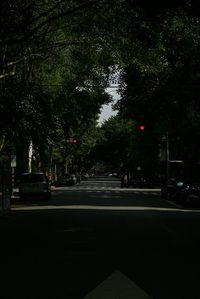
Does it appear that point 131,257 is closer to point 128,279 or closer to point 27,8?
point 128,279

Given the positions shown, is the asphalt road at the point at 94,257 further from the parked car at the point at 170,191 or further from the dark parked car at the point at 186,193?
the parked car at the point at 170,191

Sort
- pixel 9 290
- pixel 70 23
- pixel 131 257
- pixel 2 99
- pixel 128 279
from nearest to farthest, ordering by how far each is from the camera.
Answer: pixel 9 290 → pixel 128 279 → pixel 131 257 → pixel 70 23 → pixel 2 99

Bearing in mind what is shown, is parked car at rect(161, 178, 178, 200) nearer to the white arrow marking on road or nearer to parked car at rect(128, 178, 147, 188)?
the white arrow marking on road

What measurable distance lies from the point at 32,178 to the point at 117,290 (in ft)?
98.7

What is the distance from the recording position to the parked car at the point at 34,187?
37812 millimetres

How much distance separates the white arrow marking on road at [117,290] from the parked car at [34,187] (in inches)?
1118

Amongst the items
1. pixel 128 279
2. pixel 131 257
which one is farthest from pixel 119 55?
pixel 128 279

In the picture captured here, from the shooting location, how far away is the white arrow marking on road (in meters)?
8.23

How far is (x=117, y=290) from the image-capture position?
870 cm

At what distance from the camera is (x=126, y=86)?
4197cm

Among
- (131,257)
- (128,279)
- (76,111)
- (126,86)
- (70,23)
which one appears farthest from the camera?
(76,111)

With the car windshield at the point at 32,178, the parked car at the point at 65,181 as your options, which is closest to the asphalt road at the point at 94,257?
the car windshield at the point at 32,178

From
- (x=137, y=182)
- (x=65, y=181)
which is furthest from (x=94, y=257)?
(x=65, y=181)

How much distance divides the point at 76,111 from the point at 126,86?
816 centimetres
